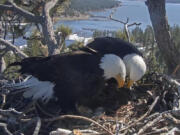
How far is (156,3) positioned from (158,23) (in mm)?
254

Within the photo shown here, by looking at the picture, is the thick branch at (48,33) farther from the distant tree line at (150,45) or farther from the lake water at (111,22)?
the lake water at (111,22)

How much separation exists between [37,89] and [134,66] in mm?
1076

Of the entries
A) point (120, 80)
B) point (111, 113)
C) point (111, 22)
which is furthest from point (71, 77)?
point (111, 22)

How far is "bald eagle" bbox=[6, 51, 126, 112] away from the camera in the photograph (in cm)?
341

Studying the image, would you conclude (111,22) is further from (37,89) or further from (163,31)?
(37,89)

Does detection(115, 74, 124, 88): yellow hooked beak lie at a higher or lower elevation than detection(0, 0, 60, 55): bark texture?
lower

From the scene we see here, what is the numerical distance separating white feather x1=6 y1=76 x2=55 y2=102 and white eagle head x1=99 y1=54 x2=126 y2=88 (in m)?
0.60

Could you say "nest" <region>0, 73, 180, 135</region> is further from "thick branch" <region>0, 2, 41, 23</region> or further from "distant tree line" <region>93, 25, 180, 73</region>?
"thick branch" <region>0, 2, 41, 23</region>

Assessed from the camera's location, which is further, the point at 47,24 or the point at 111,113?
the point at 47,24

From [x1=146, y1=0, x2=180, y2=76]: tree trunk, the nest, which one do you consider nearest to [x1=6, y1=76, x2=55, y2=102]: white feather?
the nest

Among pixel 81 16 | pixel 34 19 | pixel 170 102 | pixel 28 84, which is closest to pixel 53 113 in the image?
pixel 28 84

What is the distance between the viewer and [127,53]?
3.59 metres

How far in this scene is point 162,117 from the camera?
3080 millimetres

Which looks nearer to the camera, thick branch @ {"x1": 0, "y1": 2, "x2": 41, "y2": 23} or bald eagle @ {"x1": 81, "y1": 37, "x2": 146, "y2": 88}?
bald eagle @ {"x1": 81, "y1": 37, "x2": 146, "y2": 88}
